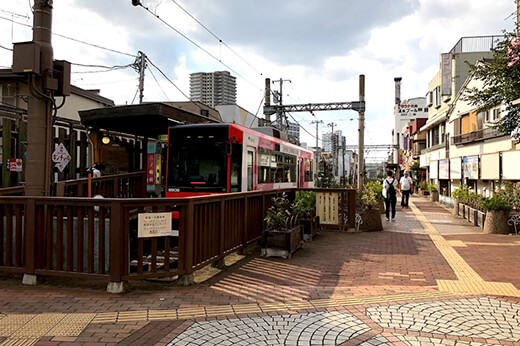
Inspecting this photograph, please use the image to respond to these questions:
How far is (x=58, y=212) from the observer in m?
5.58

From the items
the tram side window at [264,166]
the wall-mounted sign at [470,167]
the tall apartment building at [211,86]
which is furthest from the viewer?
the tall apartment building at [211,86]

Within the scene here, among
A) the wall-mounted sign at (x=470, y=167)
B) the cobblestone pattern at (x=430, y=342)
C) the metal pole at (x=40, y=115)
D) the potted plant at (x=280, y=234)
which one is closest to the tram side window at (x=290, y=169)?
the potted plant at (x=280, y=234)

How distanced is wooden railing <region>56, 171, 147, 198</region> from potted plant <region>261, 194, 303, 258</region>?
4664mm

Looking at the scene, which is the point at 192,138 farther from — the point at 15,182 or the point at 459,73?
the point at 459,73

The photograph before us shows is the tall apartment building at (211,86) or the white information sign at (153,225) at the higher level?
the tall apartment building at (211,86)

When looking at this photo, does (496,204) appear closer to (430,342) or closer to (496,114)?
(496,114)

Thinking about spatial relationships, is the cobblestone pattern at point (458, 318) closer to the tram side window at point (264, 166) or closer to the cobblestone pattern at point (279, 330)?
the cobblestone pattern at point (279, 330)

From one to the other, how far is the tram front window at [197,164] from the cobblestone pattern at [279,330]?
19.1 feet

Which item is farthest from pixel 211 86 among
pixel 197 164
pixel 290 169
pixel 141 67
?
pixel 197 164

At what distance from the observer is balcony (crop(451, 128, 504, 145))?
61.0ft

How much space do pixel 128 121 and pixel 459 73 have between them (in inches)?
913

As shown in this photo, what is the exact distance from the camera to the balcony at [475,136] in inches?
733

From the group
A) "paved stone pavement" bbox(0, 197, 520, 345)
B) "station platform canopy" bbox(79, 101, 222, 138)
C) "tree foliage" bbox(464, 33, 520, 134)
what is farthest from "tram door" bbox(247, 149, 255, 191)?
"tree foliage" bbox(464, 33, 520, 134)

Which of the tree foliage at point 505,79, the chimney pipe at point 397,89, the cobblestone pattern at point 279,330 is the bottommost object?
the cobblestone pattern at point 279,330
